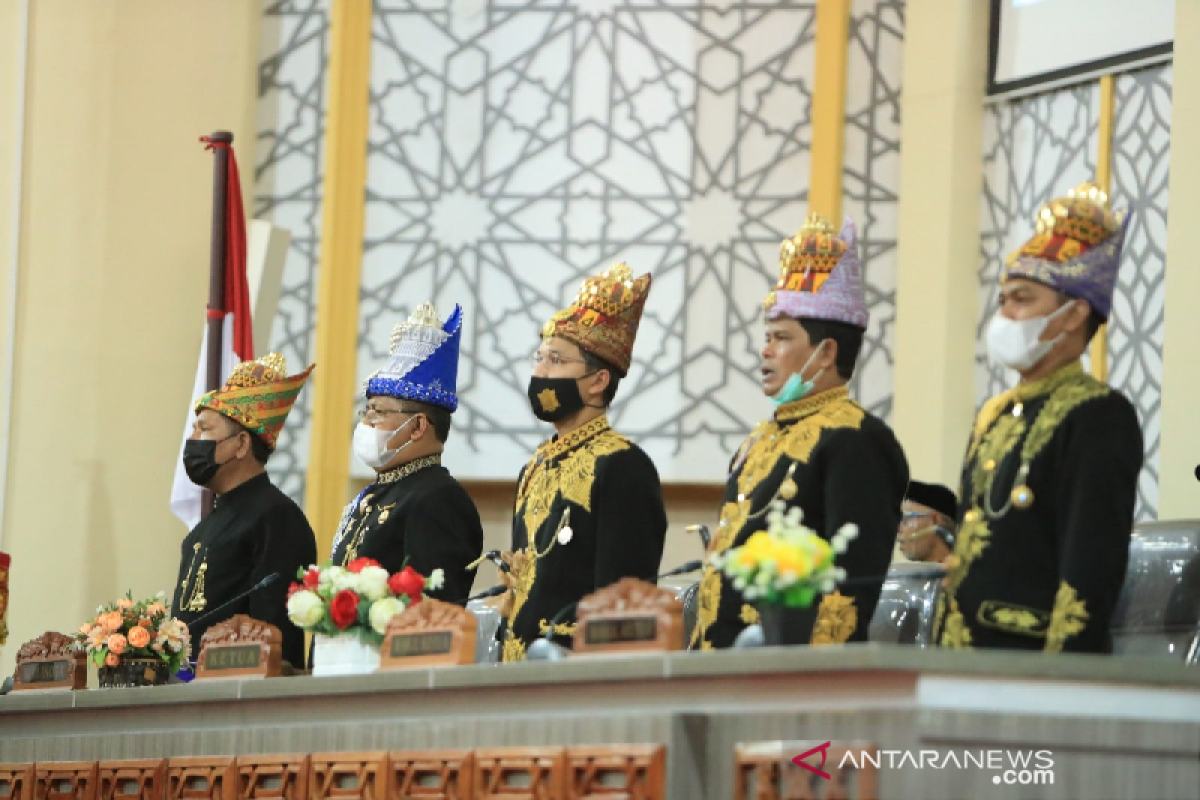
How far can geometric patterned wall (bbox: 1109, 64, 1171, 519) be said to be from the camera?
21.9 feet

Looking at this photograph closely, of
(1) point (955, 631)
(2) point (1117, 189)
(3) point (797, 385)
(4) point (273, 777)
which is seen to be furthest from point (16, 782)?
(2) point (1117, 189)

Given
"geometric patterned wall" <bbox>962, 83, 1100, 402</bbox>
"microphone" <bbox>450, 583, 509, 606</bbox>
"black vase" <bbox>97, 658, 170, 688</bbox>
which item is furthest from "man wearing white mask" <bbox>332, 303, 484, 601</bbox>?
"geometric patterned wall" <bbox>962, 83, 1100, 402</bbox>

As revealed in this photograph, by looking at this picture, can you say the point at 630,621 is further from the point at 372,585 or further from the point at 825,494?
the point at 372,585

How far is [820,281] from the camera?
4383 mm

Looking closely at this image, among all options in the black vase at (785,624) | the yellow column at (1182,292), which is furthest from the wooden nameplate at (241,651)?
the yellow column at (1182,292)

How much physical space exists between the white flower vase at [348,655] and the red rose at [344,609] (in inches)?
1.3

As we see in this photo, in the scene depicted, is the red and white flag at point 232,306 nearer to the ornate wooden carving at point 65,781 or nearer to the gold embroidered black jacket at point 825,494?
the ornate wooden carving at point 65,781

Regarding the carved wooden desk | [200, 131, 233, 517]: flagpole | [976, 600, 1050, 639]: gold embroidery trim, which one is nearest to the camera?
the carved wooden desk

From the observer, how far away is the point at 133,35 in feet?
27.3

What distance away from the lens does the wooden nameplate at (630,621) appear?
11.7 feet

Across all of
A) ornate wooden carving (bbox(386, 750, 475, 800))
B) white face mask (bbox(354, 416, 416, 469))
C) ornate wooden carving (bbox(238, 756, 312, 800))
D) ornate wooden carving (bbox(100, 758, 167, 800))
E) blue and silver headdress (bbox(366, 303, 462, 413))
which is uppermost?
blue and silver headdress (bbox(366, 303, 462, 413))

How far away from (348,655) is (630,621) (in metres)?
0.98

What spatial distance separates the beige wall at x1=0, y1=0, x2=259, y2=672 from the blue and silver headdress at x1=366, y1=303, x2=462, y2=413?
2.87 m

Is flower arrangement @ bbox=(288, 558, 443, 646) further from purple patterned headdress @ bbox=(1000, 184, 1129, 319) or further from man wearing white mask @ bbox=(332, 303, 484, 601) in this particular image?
purple patterned headdress @ bbox=(1000, 184, 1129, 319)
